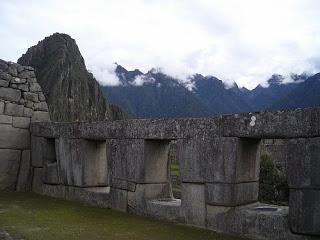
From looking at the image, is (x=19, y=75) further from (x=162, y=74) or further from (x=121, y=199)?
(x=162, y=74)

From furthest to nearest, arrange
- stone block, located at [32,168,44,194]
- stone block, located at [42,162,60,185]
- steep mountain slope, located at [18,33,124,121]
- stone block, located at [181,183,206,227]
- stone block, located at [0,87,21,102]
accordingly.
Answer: steep mountain slope, located at [18,33,124,121] < stone block, located at [0,87,21,102] < stone block, located at [32,168,44,194] < stone block, located at [42,162,60,185] < stone block, located at [181,183,206,227]

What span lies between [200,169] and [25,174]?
19.6ft

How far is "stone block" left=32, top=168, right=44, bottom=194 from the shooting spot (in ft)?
35.8

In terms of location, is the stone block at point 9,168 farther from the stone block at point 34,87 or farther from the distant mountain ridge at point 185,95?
the distant mountain ridge at point 185,95

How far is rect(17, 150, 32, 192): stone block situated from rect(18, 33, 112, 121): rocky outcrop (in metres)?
63.6

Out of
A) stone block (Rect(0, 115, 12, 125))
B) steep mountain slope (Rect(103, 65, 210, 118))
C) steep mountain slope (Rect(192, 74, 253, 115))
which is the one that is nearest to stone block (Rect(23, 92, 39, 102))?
stone block (Rect(0, 115, 12, 125))

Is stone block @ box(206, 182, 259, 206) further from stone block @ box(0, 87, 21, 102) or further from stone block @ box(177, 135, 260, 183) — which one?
stone block @ box(0, 87, 21, 102)

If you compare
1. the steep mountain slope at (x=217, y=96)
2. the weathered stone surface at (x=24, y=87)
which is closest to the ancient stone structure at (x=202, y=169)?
the weathered stone surface at (x=24, y=87)

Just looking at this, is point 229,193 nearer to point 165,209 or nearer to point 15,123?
point 165,209

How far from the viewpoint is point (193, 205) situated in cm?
695

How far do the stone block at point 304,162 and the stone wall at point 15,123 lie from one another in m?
7.38

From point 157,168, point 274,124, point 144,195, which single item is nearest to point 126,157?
point 157,168

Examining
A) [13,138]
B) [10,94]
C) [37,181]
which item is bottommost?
[37,181]

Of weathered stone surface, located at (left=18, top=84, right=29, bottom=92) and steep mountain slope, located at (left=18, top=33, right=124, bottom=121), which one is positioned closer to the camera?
Answer: weathered stone surface, located at (left=18, top=84, right=29, bottom=92)
